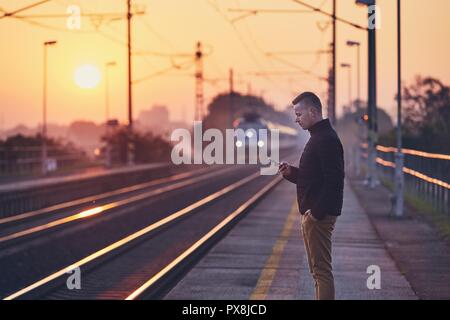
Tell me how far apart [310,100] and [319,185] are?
2.63ft

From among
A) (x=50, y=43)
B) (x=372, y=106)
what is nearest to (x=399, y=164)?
(x=372, y=106)

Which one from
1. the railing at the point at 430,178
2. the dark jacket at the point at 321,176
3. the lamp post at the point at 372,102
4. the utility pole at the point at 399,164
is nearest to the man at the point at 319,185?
the dark jacket at the point at 321,176

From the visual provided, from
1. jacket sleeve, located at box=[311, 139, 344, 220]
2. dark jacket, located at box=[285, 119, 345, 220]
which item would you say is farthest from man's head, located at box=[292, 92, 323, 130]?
jacket sleeve, located at box=[311, 139, 344, 220]

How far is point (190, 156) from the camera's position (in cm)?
9881

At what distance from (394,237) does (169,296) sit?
8542 mm

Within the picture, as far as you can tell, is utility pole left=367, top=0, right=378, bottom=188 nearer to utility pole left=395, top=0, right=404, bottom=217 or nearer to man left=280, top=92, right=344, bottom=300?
utility pole left=395, top=0, right=404, bottom=217

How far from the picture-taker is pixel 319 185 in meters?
9.28

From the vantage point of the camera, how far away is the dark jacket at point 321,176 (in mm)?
9219

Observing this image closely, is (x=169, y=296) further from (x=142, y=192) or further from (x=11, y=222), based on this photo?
(x=142, y=192)

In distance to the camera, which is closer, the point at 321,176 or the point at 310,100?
the point at 321,176

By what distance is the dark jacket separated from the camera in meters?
9.22

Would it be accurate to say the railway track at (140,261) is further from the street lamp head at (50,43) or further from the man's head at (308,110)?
the street lamp head at (50,43)

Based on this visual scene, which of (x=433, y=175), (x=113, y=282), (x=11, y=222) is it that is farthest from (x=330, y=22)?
(x=113, y=282)

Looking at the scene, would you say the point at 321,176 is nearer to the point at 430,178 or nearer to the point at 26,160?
the point at 430,178
